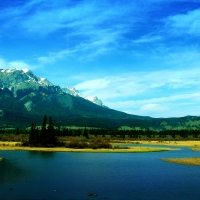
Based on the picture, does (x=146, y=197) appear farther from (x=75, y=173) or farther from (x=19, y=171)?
(x=19, y=171)

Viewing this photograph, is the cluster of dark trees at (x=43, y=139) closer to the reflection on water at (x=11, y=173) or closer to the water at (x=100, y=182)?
the reflection on water at (x=11, y=173)

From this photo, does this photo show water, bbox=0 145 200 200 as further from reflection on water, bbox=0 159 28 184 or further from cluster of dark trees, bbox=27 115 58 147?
cluster of dark trees, bbox=27 115 58 147

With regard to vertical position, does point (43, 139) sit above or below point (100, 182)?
above

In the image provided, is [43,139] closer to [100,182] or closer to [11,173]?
[11,173]

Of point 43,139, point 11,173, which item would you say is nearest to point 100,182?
A: point 11,173

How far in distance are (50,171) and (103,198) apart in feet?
74.3

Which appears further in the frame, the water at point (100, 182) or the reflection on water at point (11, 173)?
the reflection on water at point (11, 173)

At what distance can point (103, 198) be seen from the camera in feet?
118

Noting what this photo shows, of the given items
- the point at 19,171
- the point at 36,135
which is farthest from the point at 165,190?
the point at 36,135

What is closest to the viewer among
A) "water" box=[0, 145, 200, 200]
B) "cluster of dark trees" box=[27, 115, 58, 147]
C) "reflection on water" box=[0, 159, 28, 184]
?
"water" box=[0, 145, 200, 200]

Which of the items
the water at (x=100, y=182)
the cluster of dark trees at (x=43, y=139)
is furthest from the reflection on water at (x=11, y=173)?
the cluster of dark trees at (x=43, y=139)

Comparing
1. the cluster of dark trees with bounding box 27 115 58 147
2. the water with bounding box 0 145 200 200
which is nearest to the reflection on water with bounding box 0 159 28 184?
the water with bounding box 0 145 200 200

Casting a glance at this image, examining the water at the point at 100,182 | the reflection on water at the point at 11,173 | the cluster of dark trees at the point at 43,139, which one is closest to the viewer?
the water at the point at 100,182

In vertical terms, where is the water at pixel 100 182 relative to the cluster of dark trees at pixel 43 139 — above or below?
below
